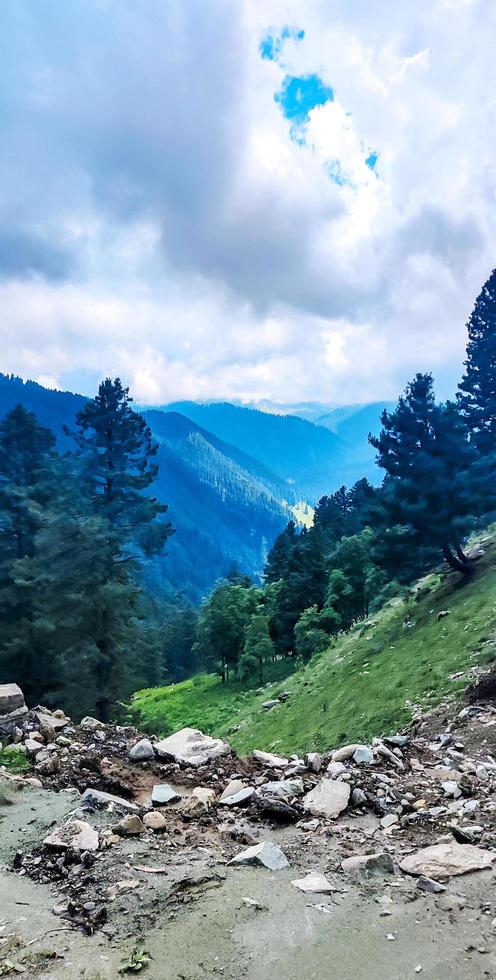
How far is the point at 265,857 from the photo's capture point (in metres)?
6.26

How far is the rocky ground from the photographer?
15.6 feet

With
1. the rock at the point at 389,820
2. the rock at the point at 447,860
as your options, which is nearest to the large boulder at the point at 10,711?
the rock at the point at 389,820

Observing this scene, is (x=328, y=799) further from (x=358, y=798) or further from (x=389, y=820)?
(x=389, y=820)

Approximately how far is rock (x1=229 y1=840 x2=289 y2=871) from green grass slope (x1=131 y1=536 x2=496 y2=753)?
9.06 m

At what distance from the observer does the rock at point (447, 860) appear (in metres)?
5.78

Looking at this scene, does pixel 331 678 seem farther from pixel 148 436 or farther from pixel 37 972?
pixel 37 972

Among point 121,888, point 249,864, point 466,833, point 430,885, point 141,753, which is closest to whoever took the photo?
point 430,885

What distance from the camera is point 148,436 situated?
102 ft

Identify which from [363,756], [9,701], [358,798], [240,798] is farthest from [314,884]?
[9,701]

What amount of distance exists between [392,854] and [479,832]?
1249 mm

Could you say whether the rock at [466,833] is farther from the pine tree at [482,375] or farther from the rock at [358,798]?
the pine tree at [482,375]

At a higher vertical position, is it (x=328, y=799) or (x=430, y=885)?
(x=328, y=799)

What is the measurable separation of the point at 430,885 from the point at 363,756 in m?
3.65

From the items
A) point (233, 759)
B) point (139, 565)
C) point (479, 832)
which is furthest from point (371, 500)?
point (479, 832)
